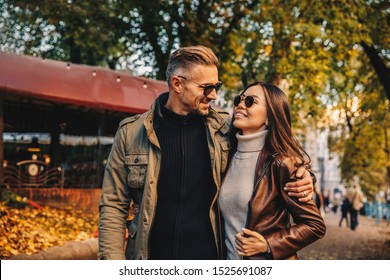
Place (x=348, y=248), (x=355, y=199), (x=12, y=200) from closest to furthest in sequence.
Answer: (x=12, y=200)
(x=348, y=248)
(x=355, y=199)

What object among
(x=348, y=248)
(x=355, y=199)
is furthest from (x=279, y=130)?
(x=355, y=199)

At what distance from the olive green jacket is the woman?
12 centimetres

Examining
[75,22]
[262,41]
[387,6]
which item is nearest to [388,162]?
[262,41]

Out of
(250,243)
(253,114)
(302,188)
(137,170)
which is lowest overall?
(250,243)

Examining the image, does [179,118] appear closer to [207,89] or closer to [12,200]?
[207,89]

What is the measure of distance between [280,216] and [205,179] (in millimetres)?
460

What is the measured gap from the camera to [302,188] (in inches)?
102

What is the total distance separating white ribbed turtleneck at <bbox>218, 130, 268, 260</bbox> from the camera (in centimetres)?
Result: 269

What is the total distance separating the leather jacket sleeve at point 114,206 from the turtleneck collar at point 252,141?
0.67m

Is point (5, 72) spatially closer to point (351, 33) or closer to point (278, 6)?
point (278, 6)

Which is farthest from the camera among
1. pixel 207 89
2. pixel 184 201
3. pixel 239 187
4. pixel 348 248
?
pixel 348 248

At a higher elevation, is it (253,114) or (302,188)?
(253,114)

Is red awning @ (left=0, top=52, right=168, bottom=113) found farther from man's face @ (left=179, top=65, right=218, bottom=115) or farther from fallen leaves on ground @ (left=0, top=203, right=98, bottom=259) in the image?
man's face @ (left=179, top=65, right=218, bottom=115)
